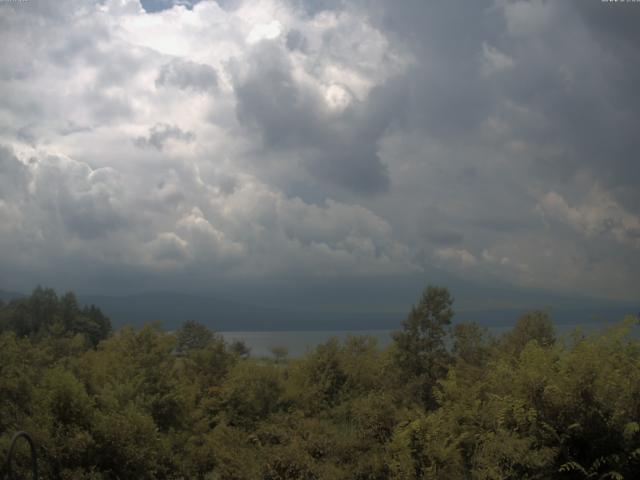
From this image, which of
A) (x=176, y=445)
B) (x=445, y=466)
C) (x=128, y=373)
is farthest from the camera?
(x=128, y=373)

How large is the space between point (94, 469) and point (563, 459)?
1078 centimetres

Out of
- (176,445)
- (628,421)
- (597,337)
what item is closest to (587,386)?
(628,421)

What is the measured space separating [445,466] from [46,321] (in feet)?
296

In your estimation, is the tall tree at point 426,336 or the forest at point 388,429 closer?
the forest at point 388,429

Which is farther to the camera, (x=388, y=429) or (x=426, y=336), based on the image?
(x=426, y=336)

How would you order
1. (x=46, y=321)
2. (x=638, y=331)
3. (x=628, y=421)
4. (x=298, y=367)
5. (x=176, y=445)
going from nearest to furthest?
(x=628, y=421), (x=638, y=331), (x=176, y=445), (x=298, y=367), (x=46, y=321)

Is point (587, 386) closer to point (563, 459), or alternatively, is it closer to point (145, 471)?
point (563, 459)

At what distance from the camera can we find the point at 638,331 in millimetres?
15180

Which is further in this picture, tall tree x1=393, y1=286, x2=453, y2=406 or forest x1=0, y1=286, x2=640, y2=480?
tall tree x1=393, y1=286, x2=453, y2=406

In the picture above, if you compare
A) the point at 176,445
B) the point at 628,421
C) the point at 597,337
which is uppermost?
the point at 597,337

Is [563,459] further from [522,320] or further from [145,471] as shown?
[522,320]

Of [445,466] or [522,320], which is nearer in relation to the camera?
[445,466]

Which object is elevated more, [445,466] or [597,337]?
[597,337]

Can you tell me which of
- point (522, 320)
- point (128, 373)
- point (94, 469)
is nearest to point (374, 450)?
point (94, 469)
